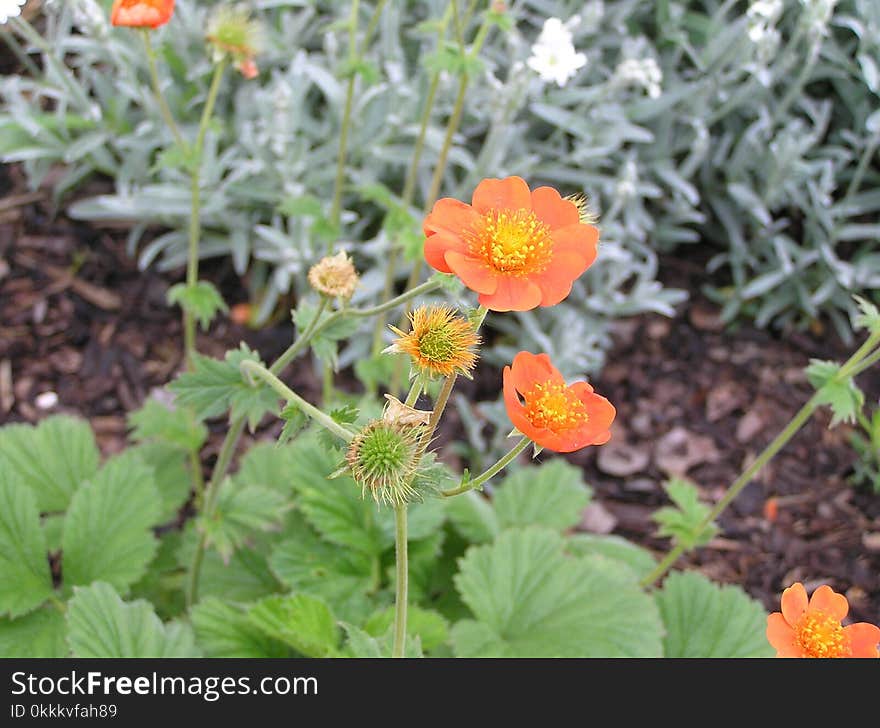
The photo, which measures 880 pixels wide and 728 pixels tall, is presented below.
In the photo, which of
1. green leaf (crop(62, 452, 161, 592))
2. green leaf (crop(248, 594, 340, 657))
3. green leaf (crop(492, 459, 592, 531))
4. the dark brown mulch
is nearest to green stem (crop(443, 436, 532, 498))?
green leaf (crop(248, 594, 340, 657))

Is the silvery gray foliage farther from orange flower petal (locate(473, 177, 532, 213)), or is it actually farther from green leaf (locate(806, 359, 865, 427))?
orange flower petal (locate(473, 177, 532, 213))

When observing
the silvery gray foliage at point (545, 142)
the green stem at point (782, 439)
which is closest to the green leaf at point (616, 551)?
the green stem at point (782, 439)

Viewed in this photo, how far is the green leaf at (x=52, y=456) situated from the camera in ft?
7.14

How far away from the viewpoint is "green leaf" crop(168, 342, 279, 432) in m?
1.52

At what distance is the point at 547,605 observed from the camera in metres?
1.98

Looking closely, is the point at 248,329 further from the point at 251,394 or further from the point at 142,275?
the point at 251,394

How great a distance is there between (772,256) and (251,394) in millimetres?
2441

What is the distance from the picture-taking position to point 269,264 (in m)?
3.31

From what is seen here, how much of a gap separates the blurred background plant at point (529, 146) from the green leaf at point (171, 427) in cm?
81

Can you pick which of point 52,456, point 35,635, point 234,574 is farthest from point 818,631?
point 52,456

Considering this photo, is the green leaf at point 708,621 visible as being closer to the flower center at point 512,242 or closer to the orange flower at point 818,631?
the orange flower at point 818,631
